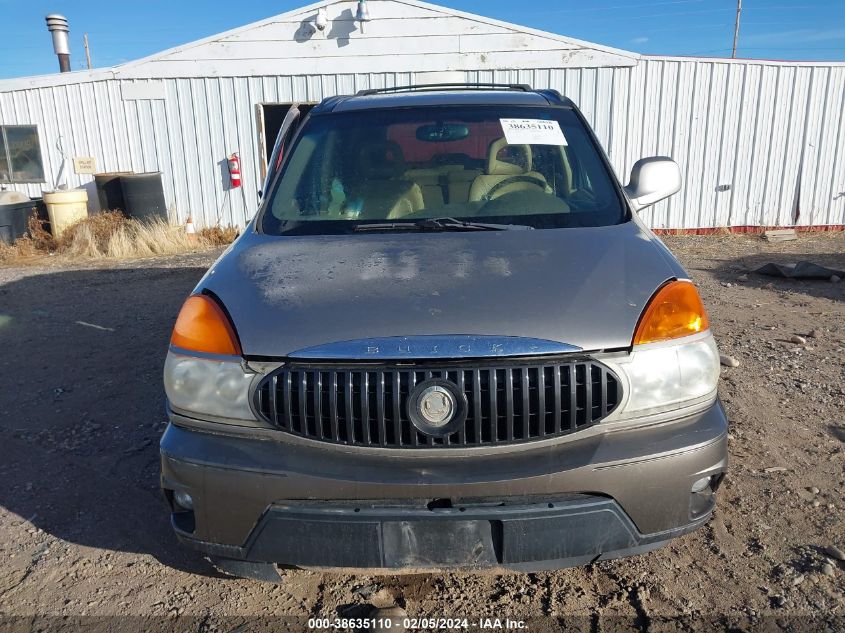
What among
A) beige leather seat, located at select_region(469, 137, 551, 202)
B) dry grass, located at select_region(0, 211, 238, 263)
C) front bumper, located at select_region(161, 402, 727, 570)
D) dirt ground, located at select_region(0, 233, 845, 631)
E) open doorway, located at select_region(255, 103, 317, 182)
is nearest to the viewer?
front bumper, located at select_region(161, 402, 727, 570)

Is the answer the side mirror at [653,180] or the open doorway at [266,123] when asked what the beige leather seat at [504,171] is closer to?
the side mirror at [653,180]

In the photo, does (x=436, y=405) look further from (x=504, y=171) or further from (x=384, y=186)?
(x=504, y=171)

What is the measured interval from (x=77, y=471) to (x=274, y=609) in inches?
65.3

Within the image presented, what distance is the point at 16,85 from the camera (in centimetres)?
1123

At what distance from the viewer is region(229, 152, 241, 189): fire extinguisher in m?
11.0

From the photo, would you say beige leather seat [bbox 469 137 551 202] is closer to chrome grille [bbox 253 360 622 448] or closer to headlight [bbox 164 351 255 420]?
chrome grille [bbox 253 360 622 448]

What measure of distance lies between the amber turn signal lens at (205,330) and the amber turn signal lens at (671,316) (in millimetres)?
1299

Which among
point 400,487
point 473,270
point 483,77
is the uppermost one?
point 483,77

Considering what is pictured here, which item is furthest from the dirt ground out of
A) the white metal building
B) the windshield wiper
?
the white metal building

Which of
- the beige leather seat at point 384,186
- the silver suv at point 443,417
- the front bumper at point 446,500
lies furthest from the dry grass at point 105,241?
the front bumper at point 446,500

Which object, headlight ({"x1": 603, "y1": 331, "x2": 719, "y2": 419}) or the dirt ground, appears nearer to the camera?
headlight ({"x1": 603, "y1": 331, "x2": 719, "y2": 419})

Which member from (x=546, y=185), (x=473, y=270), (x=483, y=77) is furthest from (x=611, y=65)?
(x=473, y=270)

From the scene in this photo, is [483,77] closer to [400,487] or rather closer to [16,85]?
[16,85]

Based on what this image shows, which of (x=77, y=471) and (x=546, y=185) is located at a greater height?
(x=546, y=185)
